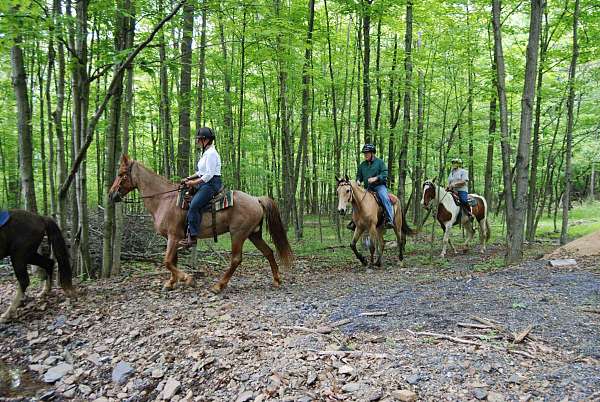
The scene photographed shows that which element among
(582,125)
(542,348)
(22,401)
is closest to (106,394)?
(22,401)

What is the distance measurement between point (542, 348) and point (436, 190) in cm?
753

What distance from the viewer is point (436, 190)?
11211mm

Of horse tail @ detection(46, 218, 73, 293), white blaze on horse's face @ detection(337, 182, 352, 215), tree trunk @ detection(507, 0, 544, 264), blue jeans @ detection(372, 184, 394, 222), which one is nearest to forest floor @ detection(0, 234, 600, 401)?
horse tail @ detection(46, 218, 73, 293)

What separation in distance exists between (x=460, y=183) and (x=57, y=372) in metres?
11.0

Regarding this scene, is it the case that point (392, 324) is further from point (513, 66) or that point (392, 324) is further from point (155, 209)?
point (513, 66)

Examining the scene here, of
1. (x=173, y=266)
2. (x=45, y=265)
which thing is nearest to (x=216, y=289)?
(x=173, y=266)

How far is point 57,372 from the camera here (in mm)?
4879

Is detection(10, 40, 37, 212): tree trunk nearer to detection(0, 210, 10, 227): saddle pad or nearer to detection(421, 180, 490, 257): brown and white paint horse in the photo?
detection(0, 210, 10, 227): saddle pad

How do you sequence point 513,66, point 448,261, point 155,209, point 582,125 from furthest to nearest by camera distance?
point 582,125 < point 513,66 < point 448,261 < point 155,209

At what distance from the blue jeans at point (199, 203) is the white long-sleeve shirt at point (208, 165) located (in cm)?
15

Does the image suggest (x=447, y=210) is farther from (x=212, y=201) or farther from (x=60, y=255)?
(x=60, y=255)

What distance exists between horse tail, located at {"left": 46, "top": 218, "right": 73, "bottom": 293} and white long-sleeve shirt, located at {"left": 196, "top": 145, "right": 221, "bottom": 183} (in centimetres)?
261

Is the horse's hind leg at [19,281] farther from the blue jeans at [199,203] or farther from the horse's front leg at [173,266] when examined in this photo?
the blue jeans at [199,203]

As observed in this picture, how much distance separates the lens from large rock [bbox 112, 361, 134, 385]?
4.52m
